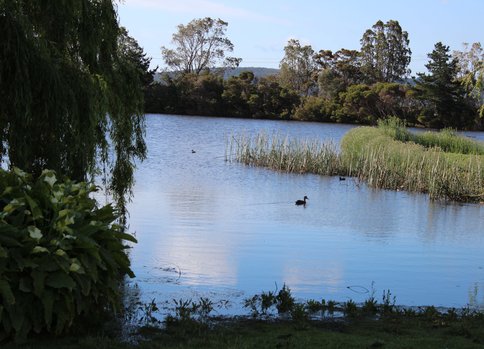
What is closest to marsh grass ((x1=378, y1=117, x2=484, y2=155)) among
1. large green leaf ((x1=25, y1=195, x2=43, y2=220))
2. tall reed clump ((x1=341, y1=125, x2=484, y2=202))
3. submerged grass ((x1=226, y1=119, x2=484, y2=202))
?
submerged grass ((x1=226, y1=119, x2=484, y2=202))

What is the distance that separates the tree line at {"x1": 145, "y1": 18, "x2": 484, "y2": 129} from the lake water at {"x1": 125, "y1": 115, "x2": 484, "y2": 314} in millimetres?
44244

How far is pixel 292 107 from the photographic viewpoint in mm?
82750

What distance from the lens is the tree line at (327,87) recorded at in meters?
73.5

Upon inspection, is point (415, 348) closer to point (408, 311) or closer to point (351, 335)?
point (351, 335)

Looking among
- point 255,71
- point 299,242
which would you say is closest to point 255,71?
point 255,71

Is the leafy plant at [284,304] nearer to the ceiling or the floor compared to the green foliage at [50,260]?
nearer to the floor

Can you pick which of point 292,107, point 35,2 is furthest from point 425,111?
point 35,2

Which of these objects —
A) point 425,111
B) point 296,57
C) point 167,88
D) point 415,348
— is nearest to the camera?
point 415,348

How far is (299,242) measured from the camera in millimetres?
13875

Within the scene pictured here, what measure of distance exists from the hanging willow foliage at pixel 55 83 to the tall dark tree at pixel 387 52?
292 ft

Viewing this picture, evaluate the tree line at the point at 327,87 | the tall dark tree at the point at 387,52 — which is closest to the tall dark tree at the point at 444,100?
the tree line at the point at 327,87

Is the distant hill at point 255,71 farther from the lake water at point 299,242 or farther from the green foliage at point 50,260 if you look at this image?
the green foliage at point 50,260

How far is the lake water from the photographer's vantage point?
984cm

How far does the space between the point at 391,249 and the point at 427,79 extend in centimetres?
6437
